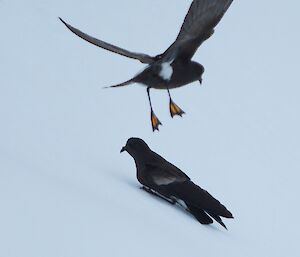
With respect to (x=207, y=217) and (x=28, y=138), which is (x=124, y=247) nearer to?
(x=207, y=217)

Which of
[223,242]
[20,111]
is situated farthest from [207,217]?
[20,111]

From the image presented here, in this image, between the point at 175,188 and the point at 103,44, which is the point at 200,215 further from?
the point at 103,44

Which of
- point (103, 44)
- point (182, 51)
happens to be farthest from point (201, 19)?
point (103, 44)

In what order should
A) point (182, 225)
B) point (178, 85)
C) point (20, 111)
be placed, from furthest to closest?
point (20, 111), point (182, 225), point (178, 85)

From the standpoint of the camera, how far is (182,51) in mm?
4398

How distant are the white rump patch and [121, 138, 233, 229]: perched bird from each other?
1214 mm

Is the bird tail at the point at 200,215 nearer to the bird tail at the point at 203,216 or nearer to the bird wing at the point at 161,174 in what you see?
the bird tail at the point at 203,216

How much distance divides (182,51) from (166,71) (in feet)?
0.44

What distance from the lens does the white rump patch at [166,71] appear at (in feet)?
14.5

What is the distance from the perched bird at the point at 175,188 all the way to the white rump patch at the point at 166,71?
1.21 meters

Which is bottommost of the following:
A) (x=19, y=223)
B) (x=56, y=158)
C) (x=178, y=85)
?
(x=19, y=223)

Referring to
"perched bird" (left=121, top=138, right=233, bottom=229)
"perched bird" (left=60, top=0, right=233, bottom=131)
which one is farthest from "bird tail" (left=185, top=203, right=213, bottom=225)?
"perched bird" (left=60, top=0, right=233, bottom=131)

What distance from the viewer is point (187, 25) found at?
418 cm

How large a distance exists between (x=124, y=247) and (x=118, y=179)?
71.2 inches
